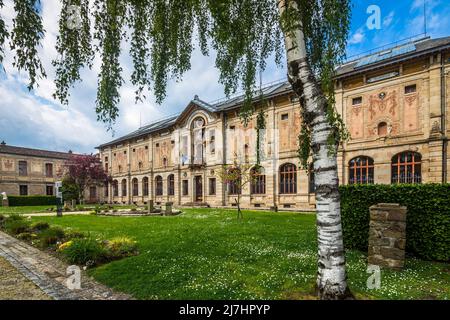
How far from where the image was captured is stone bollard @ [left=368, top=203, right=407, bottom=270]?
18.5ft

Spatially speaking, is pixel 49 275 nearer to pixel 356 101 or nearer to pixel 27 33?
pixel 27 33

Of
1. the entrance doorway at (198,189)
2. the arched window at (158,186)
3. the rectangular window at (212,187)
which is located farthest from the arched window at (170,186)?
the rectangular window at (212,187)

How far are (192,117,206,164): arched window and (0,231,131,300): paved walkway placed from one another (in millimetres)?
Result: 22345

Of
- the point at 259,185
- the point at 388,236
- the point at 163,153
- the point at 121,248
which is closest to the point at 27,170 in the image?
the point at 163,153

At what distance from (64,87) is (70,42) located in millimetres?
792

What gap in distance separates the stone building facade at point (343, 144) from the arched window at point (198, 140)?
12 cm

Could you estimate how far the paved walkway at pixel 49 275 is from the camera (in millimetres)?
4578

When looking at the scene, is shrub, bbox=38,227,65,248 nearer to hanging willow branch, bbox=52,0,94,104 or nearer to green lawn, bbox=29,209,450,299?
green lawn, bbox=29,209,450,299

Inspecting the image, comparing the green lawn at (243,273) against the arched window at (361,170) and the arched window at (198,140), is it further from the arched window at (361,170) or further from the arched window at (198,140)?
the arched window at (198,140)

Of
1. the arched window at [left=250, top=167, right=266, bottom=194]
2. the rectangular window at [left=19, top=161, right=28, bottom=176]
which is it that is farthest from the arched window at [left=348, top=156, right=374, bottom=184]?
the rectangular window at [left=19, top=161, right=28, bottom=176]
